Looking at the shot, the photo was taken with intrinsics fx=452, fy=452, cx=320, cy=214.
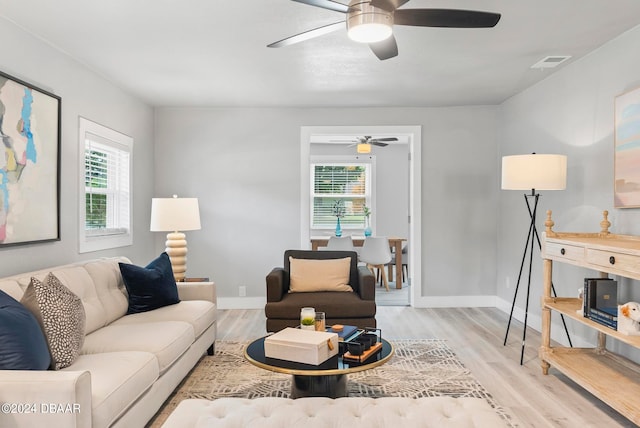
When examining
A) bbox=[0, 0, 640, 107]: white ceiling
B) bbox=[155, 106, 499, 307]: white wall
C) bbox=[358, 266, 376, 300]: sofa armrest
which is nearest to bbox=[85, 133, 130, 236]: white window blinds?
bbox=[0, 0, 640, 107]: white ceiling

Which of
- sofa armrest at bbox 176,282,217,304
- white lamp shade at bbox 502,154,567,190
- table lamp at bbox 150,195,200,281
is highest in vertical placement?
white lamp shade at bbox 502,154,567,190

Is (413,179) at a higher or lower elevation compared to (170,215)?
higher

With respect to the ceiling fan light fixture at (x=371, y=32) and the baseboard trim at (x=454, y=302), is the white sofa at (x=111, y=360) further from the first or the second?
the baseboard trim at (x=454, y=302)

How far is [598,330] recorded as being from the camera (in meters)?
2.95

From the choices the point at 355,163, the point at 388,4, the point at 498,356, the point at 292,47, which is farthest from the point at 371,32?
the point at 355,163

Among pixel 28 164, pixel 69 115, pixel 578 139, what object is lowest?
pixel 28 164

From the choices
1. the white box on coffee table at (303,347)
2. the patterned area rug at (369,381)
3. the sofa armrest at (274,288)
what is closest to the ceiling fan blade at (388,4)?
the white box on coffee table at (303,347)

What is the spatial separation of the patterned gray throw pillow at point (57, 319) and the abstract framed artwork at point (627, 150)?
3581 millimetres

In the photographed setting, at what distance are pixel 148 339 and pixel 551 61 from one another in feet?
12.7

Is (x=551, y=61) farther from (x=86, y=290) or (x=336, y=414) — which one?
(x=86, y=290)

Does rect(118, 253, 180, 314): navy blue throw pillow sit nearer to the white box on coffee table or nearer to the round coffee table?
the round coffee table

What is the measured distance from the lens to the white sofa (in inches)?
68.4

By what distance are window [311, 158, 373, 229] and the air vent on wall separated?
4.69 m

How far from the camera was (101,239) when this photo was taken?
4.32 metres
